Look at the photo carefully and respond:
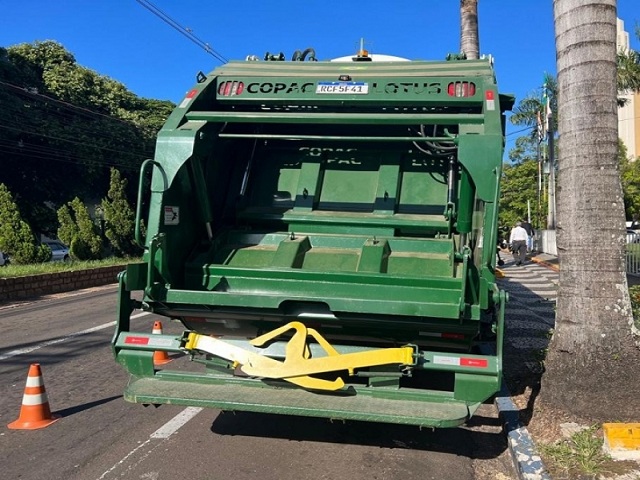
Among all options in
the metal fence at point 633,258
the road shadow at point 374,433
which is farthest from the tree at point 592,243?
the metal fence at point 633,258

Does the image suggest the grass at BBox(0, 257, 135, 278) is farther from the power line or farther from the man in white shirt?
the man in white shirt

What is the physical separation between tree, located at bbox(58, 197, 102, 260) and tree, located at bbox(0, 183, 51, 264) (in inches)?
93.9

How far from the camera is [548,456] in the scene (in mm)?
4121

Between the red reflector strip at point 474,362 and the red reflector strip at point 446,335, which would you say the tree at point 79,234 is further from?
the red reflector strip at point 474,362

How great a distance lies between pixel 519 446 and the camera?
4.34 metres

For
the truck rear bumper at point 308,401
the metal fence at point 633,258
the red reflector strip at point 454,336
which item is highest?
the metal fence at point 633,258

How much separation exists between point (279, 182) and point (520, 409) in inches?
125

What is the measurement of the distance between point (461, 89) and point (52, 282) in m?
14.6

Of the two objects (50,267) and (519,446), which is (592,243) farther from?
(50,267)

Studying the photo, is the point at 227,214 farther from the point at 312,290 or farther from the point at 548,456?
the point at 548,456

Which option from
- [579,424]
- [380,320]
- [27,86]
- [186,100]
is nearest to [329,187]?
[186,100]

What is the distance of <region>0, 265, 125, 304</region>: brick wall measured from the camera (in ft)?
49.5

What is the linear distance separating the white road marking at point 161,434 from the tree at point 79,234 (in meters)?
16.8

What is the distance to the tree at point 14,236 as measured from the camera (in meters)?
17.3
